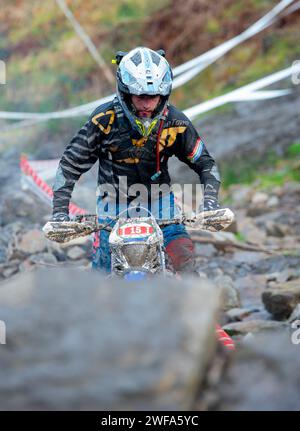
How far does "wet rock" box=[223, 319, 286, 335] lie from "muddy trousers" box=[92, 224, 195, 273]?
67.5 inches

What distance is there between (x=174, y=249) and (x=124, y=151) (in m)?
0.80

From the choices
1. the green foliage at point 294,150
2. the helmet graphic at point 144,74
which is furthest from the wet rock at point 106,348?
the green foliage at point 294,150

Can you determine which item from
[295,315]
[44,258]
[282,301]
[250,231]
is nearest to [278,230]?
[250,231]

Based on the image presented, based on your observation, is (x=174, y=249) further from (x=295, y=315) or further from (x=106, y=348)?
(x=106, y=348)

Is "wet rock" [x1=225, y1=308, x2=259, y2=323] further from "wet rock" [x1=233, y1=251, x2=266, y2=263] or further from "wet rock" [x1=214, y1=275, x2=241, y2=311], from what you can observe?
"wet rock" [x1=233, y1=251, x2=266, y2=263]

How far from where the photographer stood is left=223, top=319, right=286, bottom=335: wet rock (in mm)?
7180

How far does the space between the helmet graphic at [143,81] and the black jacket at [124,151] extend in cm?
17

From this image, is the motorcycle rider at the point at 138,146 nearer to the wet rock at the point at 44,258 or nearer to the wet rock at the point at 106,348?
the wet rock at the point at 106,348

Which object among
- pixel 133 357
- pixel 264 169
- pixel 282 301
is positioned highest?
pixel 264 169

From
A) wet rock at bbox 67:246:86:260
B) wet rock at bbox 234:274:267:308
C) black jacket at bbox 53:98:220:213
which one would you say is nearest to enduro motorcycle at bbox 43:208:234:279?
black jacket at bbox 53:98:220:213

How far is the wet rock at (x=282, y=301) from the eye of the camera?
310 inches

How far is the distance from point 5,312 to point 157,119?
2.76 metres

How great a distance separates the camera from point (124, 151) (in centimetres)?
590

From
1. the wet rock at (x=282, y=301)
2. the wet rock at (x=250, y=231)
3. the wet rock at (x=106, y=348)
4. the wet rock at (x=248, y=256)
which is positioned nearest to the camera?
the wet rock at (x=106, y=348)
